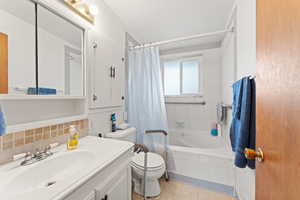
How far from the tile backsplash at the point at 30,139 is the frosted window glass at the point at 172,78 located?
217 cm

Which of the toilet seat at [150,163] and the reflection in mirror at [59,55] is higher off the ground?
the reflection in mirror at [59,55]

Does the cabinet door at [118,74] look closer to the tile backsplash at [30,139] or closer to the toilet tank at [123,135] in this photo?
the toilet tank at [123,135]

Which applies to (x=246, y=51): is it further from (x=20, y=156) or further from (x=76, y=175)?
(x=20, y=156)

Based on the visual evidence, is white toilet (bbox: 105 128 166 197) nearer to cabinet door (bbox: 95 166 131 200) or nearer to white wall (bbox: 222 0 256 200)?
cabinet door (bbox: 95 166 131 200)

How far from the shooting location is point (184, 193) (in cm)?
153

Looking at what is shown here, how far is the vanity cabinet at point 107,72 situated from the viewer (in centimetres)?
132

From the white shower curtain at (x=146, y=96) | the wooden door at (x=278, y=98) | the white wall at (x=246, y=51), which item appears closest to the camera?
the wooden door at (x=278, y=98)

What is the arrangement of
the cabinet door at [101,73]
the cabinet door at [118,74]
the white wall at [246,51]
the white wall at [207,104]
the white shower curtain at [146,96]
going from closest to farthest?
1. the white wall at [246,51]
2. the cabinet door at [101,73]
3. the cabinet door at [118,74]
4. the white shower curtain at [146,96]
5. the white wall at [207,104]

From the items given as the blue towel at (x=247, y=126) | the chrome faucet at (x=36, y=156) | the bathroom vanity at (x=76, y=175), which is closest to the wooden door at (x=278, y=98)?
the blue towel at (x=247, y=126)

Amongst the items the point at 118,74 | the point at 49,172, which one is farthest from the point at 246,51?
the point at 49,172

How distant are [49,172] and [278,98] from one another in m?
1.23

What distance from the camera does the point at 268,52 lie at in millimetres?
532

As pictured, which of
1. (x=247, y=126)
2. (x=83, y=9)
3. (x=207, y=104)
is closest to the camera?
(x=247, y=126)

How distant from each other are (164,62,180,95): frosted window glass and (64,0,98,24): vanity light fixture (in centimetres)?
193
